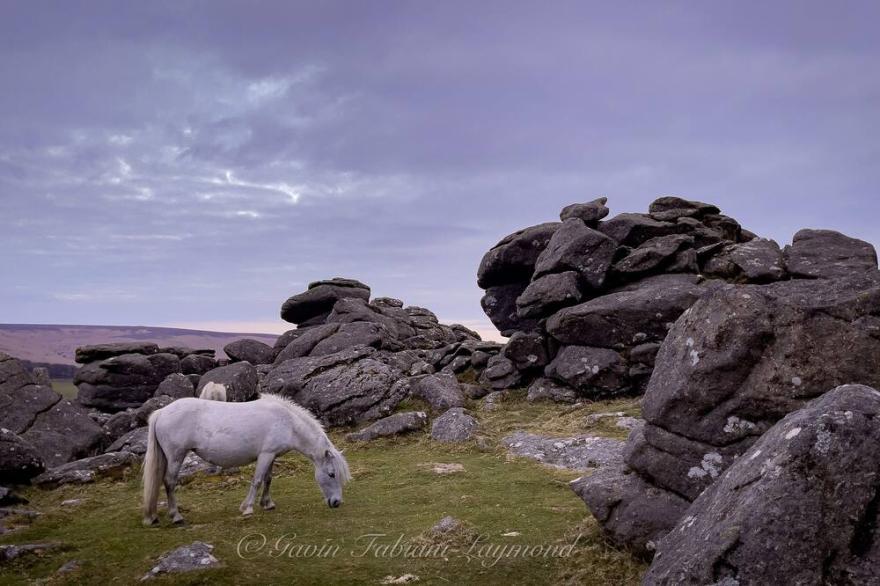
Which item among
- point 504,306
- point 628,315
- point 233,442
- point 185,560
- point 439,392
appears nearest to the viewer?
point 185,560

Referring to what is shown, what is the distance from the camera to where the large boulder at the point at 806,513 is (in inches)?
231

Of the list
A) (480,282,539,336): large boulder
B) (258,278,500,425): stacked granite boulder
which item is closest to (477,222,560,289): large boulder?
(480,282,539,336): large boulder

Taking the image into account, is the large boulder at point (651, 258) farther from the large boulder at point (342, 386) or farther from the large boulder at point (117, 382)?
the large boulder at point (117, 382)

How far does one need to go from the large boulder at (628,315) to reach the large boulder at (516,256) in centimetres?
862

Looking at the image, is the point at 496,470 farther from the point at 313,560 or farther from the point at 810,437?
the point at 810,437

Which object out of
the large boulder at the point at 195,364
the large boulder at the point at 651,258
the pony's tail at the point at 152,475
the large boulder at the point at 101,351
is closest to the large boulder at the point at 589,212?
the large boulder at the point at 651,258

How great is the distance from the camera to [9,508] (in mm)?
16812

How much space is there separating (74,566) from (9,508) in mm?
6958

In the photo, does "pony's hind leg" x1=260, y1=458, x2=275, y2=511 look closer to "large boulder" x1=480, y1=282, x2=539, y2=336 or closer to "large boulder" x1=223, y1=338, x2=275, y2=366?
"large boulder" x1=480, y1=282, x2=539, y2=336

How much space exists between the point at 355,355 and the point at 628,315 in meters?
14.2

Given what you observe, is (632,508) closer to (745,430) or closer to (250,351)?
(745,430)

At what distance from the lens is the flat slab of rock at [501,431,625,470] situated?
1923 centimetres

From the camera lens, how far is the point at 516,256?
38938mm

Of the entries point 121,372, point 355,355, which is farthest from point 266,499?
point 121,372
